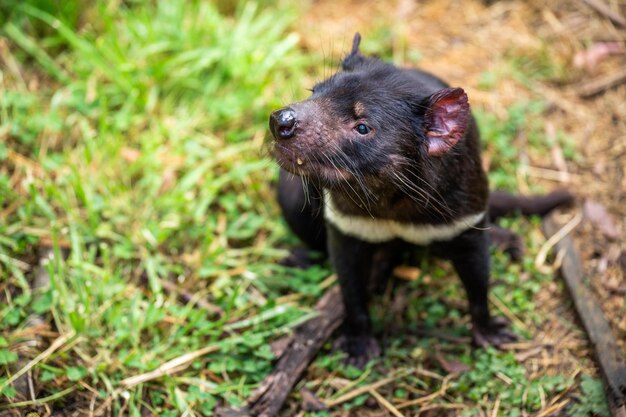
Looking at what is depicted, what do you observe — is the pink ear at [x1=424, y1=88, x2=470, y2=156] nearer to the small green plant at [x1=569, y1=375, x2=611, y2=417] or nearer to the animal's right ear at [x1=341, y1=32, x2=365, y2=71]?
the animal's right ear at [x1=341, y1=32, x2=365, y2=71]

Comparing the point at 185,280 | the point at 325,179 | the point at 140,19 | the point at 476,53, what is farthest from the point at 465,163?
the point at 140,19

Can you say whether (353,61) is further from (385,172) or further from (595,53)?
(595,53)

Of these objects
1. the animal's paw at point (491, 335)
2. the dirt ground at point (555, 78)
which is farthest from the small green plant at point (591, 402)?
the animal's paw at point (491, 335)

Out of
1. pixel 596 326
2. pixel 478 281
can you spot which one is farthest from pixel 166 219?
pixel 596 326

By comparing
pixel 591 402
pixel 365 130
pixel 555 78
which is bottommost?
pixel 591 402

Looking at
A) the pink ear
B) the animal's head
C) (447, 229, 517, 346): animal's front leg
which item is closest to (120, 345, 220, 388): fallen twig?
the animal's head

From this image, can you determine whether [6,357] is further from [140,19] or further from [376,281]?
[140,19]
